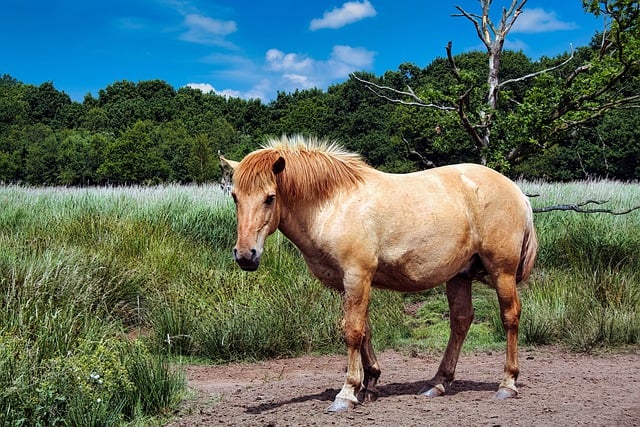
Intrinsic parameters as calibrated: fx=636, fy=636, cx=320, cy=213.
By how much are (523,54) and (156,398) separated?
41640 mm

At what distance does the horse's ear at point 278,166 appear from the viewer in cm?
428

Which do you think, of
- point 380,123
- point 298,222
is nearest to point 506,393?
point 298,222

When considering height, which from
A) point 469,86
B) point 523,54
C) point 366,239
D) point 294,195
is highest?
point 523,54

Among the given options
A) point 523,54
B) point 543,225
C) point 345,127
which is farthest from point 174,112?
point 543,225

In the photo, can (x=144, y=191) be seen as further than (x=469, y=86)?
Yes

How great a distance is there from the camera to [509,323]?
16.5ft

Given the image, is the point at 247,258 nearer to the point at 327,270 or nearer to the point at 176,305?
the point at 327,270

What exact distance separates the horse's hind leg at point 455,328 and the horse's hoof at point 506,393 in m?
0.39

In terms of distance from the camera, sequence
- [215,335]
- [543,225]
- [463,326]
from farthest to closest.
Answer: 1. [543,225]
2. [215,335]
3. [463,326]

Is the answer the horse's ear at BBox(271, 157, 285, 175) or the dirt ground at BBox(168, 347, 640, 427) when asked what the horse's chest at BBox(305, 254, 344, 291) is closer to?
the horse's ear at BBox(271, 157, 285, 175)

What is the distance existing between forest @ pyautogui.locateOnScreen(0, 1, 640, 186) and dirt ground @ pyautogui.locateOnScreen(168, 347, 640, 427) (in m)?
3.37

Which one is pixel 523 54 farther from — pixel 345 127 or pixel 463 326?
pixel 463 326

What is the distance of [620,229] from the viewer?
10414 mm

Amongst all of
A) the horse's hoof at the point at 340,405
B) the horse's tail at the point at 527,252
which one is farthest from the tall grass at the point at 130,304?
the horse's tail at the point at 527,252
